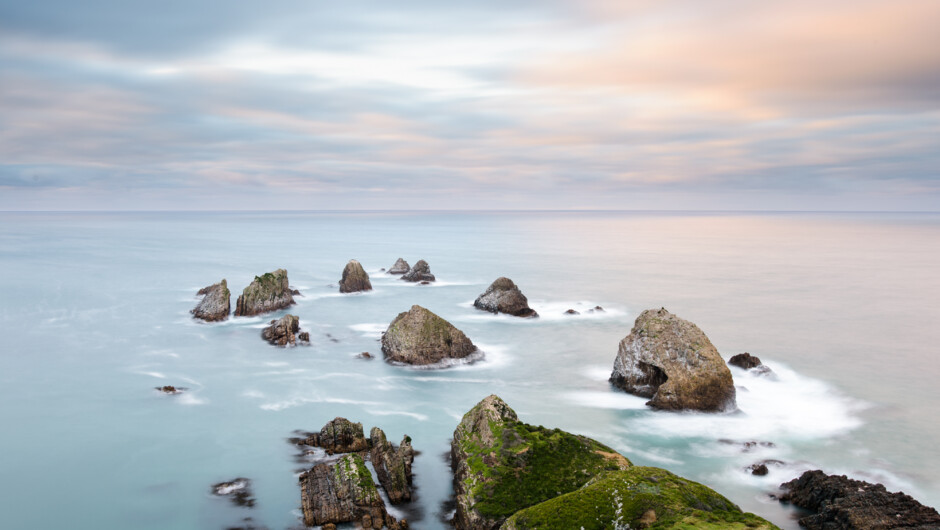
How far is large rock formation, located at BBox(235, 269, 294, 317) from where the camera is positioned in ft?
152

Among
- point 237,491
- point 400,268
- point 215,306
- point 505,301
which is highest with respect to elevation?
point 400,268

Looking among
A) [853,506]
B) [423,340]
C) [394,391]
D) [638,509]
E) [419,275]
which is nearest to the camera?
[638,509]

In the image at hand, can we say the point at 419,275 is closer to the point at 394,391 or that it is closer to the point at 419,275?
the point at 419,275

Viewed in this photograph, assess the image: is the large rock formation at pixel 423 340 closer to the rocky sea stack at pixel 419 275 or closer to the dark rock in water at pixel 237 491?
the dark rock in water at pixel 237 491

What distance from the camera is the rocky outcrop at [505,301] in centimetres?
4778

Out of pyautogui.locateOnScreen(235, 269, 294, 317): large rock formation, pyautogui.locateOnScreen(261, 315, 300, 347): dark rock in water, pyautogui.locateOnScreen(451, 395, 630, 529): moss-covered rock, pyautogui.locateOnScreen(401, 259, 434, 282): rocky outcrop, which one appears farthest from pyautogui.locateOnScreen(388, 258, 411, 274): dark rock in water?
pyautogui.locateOnScreen(451, 395, 630, 529): moss-covered rock

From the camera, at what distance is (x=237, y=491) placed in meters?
19.2

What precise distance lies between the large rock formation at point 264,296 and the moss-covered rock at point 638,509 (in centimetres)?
3782

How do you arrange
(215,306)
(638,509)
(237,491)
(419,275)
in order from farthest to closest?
(419,275), (215,306), (237,491), (638,509)

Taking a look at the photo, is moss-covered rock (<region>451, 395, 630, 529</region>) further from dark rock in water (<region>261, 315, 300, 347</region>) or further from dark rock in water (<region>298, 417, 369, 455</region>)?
dark rock in water (<region>261, 315, 300, 347</region>)

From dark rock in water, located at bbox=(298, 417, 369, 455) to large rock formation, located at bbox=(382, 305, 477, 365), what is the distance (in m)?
11.4

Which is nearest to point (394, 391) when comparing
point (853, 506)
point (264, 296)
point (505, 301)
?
point (853, 506)

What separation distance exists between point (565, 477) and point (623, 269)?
70998 mm

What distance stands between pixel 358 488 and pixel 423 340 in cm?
1694
